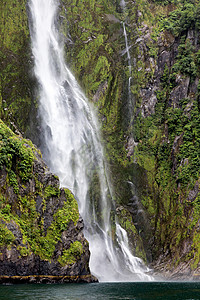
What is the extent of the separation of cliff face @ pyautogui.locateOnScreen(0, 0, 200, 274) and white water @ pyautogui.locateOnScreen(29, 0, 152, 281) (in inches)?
45.2

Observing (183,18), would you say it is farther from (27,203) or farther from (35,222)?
(35,222)

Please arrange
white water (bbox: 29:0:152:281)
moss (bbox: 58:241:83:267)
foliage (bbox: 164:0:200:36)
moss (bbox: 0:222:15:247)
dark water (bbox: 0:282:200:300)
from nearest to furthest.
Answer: dark water (bbox: 0:282:200:300), moss (bbox: 0:222:15:247), moss (bbox: 58:241:83:267), white water (bbox: 29:0:152:281), foliage (bbox: 164:0:200:36)

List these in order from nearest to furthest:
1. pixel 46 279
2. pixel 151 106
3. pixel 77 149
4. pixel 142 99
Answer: pixel 46 279 < pixel 77 149 < pixel 151 106 < pixel 142 99

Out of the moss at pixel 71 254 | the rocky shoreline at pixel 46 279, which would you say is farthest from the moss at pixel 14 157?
the rocky shoreline at pixel 46 279

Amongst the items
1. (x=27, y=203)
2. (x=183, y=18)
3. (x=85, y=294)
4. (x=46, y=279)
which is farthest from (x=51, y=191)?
(x=183, y=18)

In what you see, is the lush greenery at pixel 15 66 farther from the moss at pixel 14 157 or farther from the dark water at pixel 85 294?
the dark water at pixel 85 294

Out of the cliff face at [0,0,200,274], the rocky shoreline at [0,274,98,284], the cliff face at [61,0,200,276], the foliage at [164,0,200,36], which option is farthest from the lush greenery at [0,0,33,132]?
the foliage at [164,0,200,36]

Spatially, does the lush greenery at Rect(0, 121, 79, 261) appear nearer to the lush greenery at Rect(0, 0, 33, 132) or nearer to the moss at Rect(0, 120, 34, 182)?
the moss at Rect(0, 120, 34, 182)

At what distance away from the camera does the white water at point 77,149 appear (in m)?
28.2

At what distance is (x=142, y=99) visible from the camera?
36.9 metres

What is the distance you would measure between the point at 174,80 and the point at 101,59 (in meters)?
7.72

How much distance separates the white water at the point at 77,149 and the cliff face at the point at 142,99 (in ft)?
3.77

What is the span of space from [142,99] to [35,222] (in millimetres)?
19438

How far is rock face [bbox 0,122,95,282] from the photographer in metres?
20.0
